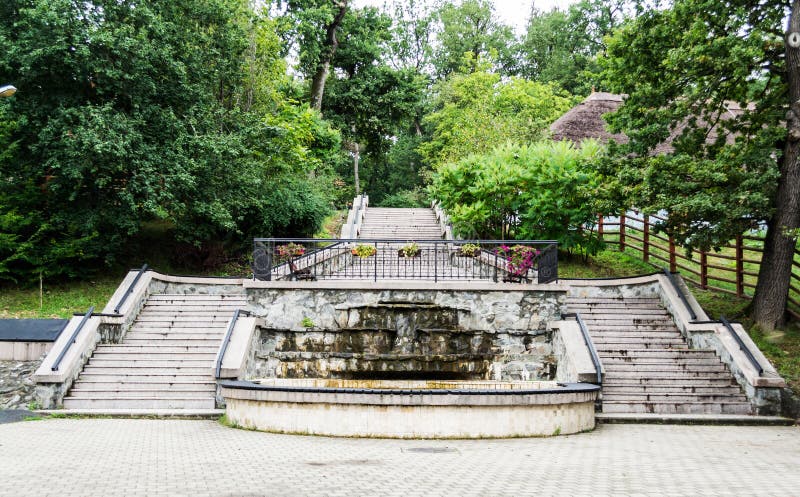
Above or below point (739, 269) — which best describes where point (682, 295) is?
below

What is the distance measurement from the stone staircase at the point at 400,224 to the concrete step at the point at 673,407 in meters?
13.0

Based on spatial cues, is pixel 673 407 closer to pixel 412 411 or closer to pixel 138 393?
pixel 412 411

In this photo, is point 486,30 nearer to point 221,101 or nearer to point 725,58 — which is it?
point 221,101

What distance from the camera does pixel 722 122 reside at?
632 inches

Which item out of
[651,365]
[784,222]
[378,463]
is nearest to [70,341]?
[378,463]

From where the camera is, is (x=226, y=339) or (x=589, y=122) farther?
(x=589, y=122)

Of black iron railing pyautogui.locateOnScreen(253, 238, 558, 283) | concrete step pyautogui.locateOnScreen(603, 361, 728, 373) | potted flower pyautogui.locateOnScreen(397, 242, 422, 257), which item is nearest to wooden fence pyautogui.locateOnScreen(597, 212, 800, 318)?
concrete step pyautogui.locateOnScreen(603, 361, 728, 373)

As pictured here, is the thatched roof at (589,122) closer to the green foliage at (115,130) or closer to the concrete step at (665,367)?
the green foliage at (115,130)

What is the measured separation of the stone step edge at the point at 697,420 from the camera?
41.2ft

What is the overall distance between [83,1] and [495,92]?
89.1ft

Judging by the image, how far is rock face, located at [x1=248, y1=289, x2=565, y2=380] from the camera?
1559 centimetres

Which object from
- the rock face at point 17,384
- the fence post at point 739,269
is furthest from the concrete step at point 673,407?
the rock face at point 17,384

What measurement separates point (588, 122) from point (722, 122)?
14.1 metres

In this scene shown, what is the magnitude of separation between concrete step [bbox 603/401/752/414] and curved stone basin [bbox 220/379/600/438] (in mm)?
2216
